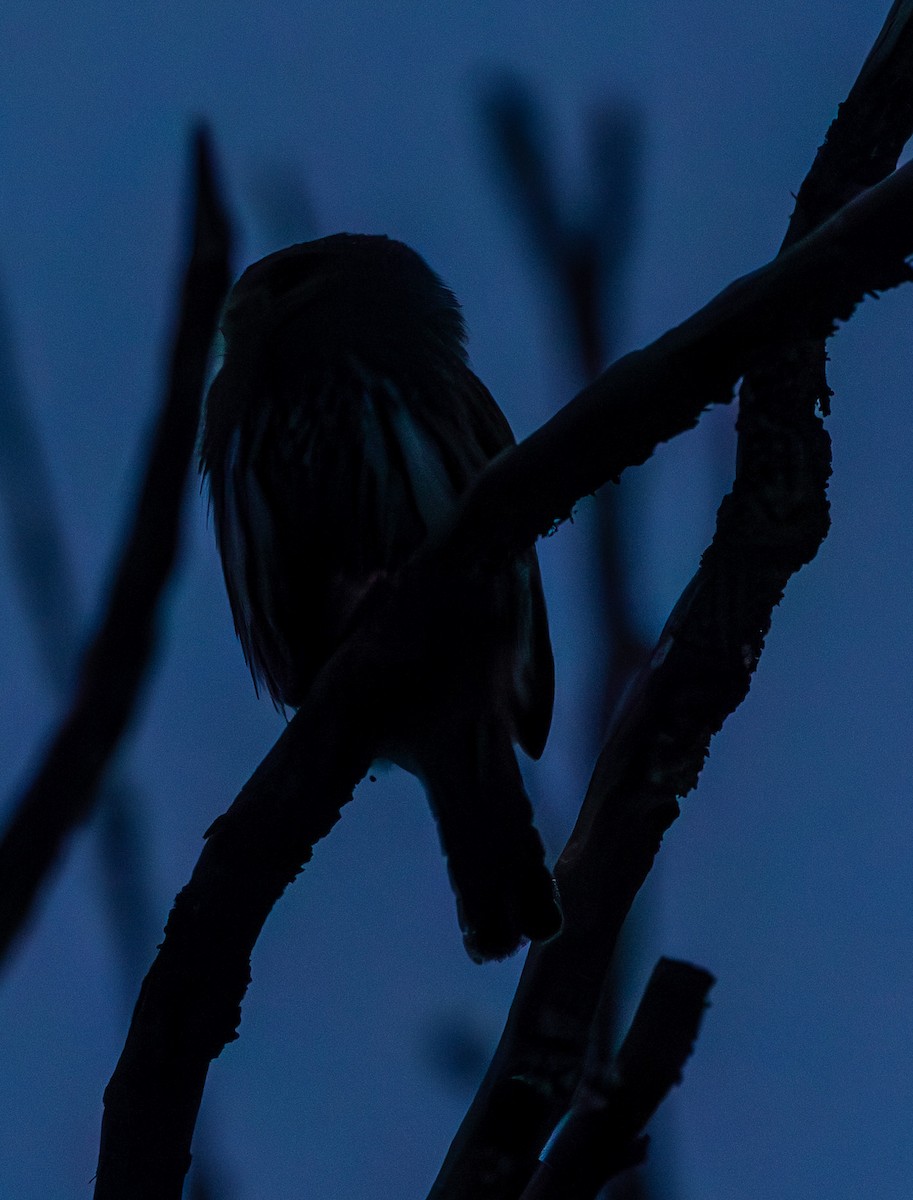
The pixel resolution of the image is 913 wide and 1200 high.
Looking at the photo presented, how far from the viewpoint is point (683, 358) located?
173 cm

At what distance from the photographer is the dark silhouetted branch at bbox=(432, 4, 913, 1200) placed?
6.70ft

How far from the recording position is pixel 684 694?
2344mm

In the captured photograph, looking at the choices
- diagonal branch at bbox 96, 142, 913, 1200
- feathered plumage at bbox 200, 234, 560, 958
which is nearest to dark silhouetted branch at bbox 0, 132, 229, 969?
diagonal branch at bbox 96, 142, 913, 1200

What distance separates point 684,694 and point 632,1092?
804 millimetres

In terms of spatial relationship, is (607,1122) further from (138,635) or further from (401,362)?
(401,362)

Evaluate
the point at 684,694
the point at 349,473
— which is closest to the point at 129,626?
the point at 684,694

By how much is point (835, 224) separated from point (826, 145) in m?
1.23

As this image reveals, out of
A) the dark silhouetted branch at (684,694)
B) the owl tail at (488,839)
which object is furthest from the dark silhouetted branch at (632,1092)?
the owl tail at (488,839)

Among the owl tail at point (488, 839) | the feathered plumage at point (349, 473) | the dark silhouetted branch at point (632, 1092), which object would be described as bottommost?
the dark silhouetted branch at point (632, 1092)

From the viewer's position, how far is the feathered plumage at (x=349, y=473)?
3.79 meters

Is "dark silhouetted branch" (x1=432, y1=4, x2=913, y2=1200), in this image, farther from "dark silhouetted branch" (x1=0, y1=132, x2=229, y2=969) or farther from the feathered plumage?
the feathered plumage

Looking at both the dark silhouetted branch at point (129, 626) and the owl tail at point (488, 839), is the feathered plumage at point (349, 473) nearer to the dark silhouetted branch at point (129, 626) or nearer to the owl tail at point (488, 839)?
the owl tail at point (488, 839)

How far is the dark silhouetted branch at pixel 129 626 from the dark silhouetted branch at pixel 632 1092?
2.59 feet

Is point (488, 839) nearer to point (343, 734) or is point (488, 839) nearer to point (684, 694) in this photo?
point (684, 694)
